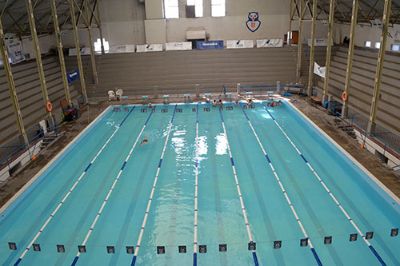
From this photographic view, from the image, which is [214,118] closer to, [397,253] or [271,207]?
[271,207]

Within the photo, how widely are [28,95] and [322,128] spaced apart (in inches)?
528

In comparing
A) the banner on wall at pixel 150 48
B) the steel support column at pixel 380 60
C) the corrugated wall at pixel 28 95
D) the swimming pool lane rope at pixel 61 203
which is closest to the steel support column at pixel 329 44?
the steel support column at pixel 380 60

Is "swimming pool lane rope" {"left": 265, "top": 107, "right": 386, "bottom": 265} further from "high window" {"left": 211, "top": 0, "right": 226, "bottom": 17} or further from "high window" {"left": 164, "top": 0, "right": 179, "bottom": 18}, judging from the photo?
"high window" {"left": 164, "top": 0, "right": 179, "bottom": 18}

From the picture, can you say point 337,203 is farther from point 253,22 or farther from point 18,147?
point 253,22

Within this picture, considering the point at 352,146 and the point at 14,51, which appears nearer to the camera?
the point at 352,146

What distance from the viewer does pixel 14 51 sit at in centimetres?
1973

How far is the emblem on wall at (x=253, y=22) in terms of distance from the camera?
85.2 feet

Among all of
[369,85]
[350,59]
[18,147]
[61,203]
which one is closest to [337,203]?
[350,59]

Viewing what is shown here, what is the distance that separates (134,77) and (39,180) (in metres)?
13.3

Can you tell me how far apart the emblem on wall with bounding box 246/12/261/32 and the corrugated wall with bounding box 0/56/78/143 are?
13.5 meters

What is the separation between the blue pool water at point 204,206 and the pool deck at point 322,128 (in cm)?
29

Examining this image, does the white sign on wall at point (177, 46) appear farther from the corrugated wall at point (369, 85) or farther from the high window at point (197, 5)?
the corrugated wall at point (369, 85)

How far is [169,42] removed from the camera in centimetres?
2736

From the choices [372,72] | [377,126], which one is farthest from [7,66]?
[372,72]
